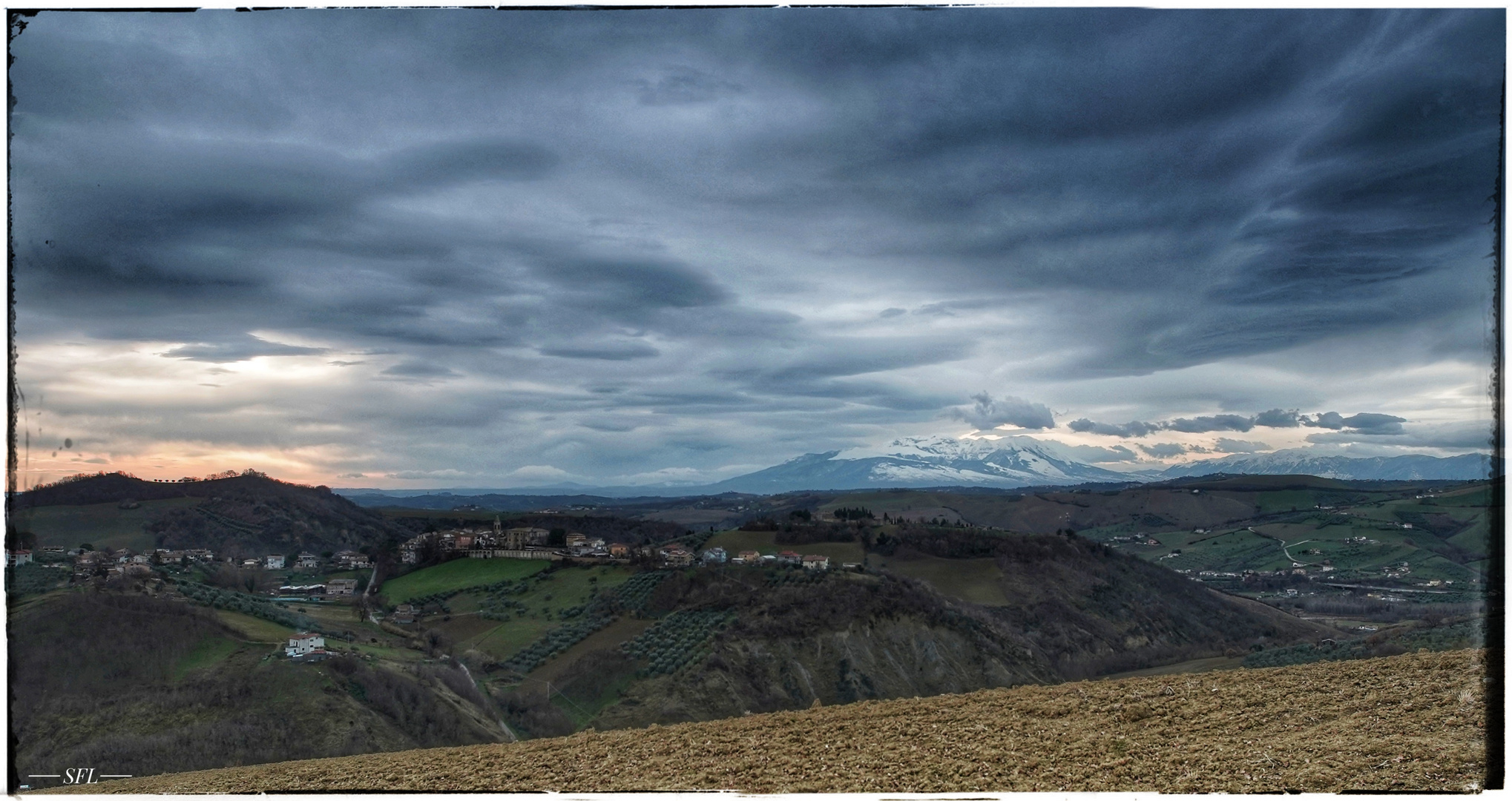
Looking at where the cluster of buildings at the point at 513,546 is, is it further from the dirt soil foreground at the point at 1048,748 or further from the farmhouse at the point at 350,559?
the dirt soil foreground at the point at 1048,748

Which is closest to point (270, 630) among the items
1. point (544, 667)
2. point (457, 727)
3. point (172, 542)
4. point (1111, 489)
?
point (457, 727)

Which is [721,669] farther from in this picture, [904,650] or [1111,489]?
[1111,489]

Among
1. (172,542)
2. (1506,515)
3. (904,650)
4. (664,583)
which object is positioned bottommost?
(904,650)

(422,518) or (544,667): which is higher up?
(422,518)

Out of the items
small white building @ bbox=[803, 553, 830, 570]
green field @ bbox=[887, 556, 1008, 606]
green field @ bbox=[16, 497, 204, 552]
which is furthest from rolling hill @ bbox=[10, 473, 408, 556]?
green field @ bbox=[887, 556, 1008, 606]

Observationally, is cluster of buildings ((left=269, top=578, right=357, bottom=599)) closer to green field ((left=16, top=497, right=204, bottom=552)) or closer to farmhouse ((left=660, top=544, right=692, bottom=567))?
green field ((left=16, top=497, right=204, bottom=552))

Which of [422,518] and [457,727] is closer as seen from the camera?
[457,727]

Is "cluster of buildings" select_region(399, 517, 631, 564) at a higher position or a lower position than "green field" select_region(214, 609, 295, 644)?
lower

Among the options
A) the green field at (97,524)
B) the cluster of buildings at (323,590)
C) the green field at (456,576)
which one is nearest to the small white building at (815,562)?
the green field at (456,576)
